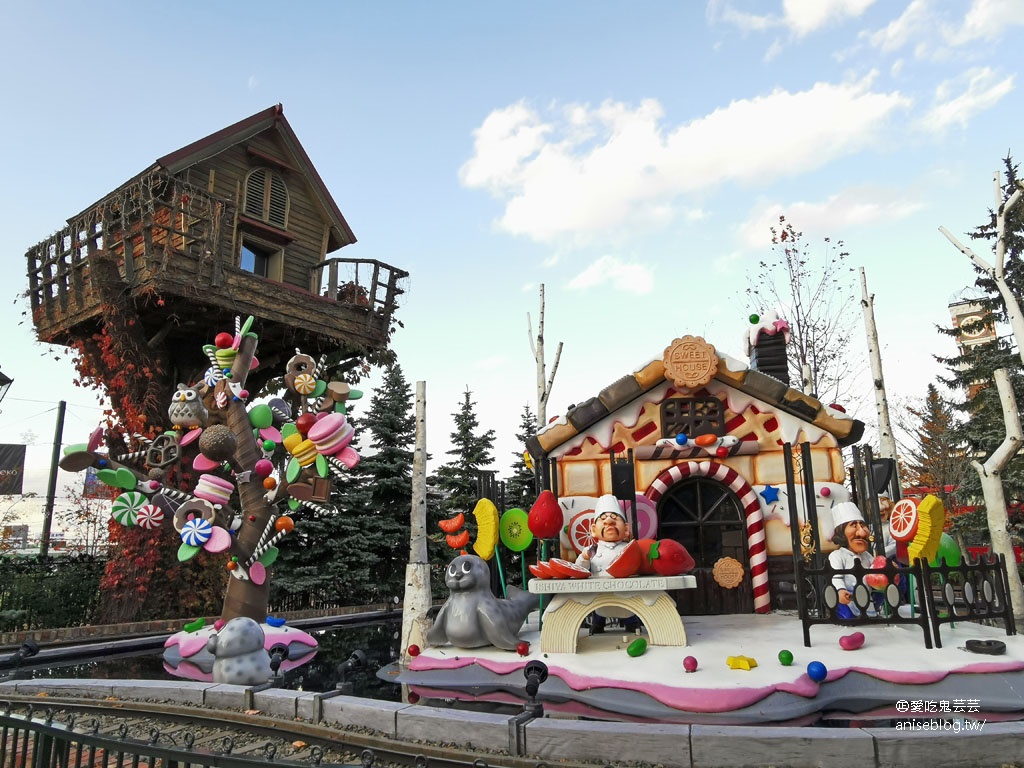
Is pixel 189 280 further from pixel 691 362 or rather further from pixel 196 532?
pixel 691 362

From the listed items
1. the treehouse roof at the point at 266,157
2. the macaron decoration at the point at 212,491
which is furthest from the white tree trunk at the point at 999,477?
the treehouse roof at the point at 266,157

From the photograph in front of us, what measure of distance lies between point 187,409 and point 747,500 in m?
8.66

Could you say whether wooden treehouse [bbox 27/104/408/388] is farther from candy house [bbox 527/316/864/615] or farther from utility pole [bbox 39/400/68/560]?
candy house [bbox 527/316/864/615]

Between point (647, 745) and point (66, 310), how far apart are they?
17061 mm

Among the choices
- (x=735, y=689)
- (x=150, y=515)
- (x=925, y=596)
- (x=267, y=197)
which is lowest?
(x=735, y=689)

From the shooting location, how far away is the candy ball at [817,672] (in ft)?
18.7

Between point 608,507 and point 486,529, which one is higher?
point 608,507

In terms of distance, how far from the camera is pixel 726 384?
9.92 metres

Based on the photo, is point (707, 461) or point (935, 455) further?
point (935, 455)

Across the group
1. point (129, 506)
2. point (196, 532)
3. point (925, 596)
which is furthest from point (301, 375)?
point (925, 596)

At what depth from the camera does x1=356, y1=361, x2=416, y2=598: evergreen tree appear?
1869cm

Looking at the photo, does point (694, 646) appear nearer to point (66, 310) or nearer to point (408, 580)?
point (408, 580)

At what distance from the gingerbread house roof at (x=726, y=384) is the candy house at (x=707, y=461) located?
0.05 feet

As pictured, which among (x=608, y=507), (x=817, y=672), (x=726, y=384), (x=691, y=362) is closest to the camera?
(x=817, y=672)
